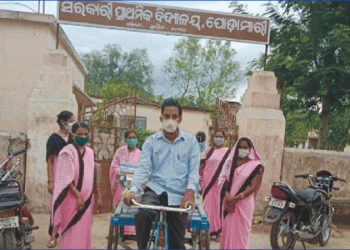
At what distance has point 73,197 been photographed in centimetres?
426

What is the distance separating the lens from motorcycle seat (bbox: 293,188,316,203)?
548cm

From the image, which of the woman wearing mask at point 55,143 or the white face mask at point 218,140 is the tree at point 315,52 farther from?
the woman wearing mask at point 55,143

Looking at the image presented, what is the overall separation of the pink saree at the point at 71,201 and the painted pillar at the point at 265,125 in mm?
3732

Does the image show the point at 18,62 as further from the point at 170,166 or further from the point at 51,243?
the point at 170,166

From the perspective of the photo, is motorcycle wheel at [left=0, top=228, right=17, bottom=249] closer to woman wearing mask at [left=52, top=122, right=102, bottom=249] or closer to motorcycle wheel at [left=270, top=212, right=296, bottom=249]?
woman wearing mask at [left=52, top=122, right=102, bottom=249]

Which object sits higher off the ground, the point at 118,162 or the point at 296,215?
the point at 118,162

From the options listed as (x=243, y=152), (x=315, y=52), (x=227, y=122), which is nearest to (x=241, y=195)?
(x=243, y=152)

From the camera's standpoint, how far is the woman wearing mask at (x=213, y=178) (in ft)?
20.2

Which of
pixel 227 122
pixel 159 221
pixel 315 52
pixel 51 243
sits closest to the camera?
pixel 159 221

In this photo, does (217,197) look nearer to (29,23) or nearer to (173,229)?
(173,229)

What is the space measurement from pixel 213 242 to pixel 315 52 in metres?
4.91

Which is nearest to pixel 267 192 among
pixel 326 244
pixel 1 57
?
pixel 326 244

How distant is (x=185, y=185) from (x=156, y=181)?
0.83ft

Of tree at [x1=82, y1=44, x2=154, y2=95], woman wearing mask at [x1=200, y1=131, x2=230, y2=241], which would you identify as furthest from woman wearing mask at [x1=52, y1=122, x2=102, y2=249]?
tree at [x1=82, y1=44, x2=154, y2=95]
